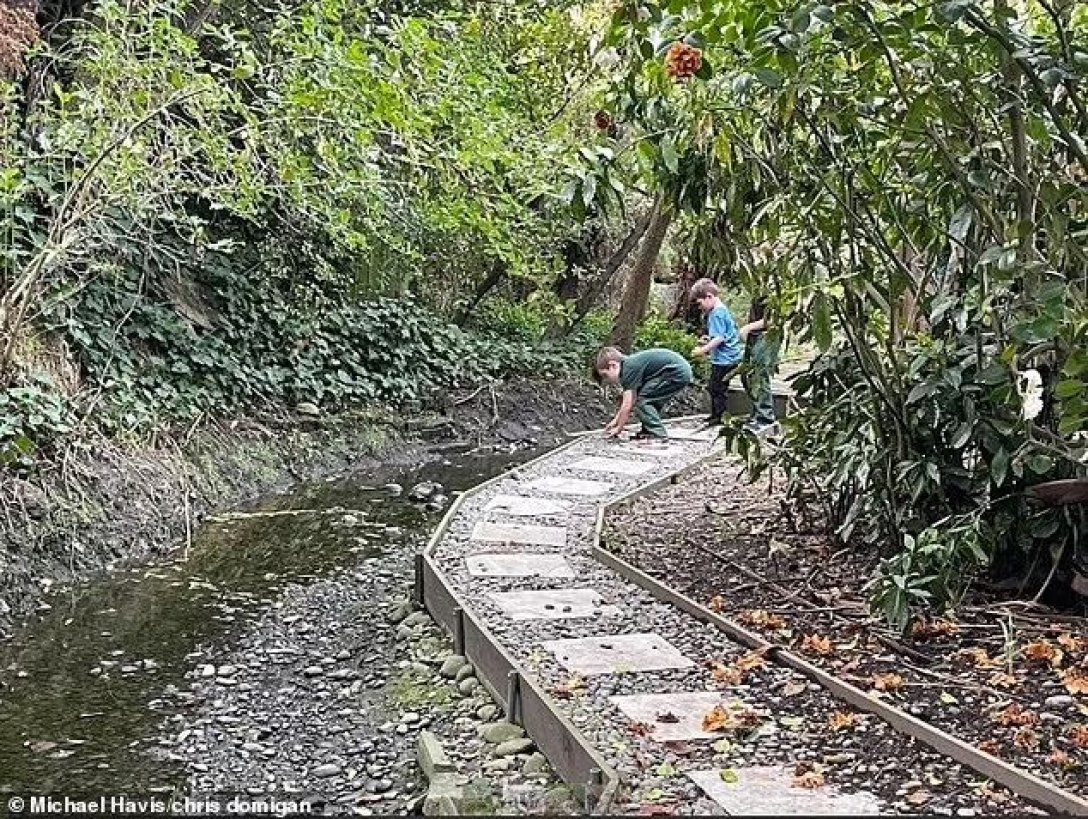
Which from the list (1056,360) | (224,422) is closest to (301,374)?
(224,422)

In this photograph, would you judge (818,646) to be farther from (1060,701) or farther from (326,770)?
(326,770)

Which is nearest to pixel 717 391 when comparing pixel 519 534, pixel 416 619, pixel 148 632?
pixel 519 534

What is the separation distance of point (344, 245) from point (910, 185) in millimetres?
6714

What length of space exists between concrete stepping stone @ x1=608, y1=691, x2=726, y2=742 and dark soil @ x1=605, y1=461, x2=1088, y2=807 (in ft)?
1.83

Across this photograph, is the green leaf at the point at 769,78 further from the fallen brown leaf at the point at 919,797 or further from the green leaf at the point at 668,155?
the fallen brown leaf at the point at 919,797

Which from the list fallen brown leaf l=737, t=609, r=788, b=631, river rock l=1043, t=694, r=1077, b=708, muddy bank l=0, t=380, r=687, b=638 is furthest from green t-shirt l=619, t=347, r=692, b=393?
river rock l=1043, t=694, r=1077, b=708

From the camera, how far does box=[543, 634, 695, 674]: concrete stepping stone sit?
13.7 ft

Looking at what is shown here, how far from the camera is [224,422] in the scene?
910cm

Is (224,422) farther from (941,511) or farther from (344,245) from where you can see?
(941,511)

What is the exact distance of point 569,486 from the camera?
25.5ft

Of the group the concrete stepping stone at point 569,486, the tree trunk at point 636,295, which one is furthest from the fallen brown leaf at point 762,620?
the tree trunk at point 636,295

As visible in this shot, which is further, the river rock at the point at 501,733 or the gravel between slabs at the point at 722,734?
the river rock at the point at 501,733

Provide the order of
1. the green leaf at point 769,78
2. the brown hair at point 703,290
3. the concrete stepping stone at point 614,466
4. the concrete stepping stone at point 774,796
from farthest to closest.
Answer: the brown hair at point 703,290 → the concrete stepping stone at point 614,466 → the green leaf at point 769,78 → the concrete stepping stone at point 774,796

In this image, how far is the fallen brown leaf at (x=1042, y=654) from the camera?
3887mm
